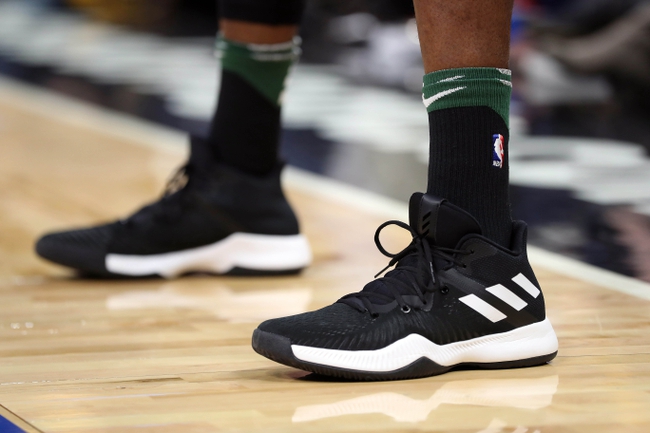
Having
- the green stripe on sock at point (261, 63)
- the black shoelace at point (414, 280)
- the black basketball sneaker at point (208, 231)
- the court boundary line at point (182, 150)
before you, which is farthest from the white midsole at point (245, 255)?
the black shoelace at point (414, 280)

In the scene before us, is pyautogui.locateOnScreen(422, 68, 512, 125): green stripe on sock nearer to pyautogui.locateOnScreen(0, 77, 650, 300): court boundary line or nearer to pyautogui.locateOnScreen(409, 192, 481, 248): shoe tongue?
pyautogui.locateOnScreen(409, 192, 481, 248): shoe tongue

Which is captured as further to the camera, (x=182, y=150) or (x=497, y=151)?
(x=182, y=150)

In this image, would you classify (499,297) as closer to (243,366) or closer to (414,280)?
(414,280)

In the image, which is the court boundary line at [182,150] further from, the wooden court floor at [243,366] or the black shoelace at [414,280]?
the black shoelace at [414,280]

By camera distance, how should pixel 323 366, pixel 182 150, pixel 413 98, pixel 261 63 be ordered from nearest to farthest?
pixel 323 366 < pixel 261 63 < pixel 182 150 < pixel 413 98

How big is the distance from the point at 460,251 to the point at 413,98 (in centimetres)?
288

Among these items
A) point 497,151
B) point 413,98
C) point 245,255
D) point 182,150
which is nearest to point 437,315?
point 497,151

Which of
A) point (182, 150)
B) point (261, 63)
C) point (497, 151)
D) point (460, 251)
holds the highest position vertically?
point (182, 150)

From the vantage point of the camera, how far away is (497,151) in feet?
3.52

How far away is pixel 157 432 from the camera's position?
85cm

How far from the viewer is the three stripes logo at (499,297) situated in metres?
1.05

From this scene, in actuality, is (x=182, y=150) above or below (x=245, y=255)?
above

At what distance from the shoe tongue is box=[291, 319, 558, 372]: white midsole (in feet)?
0.35

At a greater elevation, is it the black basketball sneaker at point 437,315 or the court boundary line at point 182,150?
the court boundary line at point 182,150
